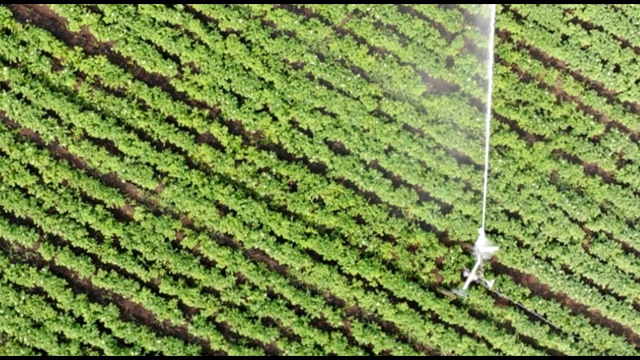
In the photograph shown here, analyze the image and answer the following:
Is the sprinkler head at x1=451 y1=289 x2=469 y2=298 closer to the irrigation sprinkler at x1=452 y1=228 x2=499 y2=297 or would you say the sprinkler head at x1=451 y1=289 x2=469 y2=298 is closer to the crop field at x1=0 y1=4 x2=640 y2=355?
the irrigation sprinkler at x1=452 y1=228 x2=499 y2=297

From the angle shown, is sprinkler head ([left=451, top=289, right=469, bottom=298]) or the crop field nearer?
the crop field

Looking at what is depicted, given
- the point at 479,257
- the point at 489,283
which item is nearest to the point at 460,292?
the point at 489,283

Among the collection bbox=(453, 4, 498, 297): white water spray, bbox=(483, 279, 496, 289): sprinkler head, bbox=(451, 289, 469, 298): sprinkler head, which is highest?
bbox=(453, 4, 498, 297): white water spray

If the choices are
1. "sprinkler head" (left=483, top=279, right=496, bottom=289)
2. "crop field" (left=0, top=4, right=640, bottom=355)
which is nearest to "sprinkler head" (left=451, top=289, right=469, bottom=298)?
"crop field" (left=0, top=4, right=640, bottom=355)

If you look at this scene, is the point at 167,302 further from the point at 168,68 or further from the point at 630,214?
the point at 630,214

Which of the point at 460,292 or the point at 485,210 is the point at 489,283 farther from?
the point at 485,210

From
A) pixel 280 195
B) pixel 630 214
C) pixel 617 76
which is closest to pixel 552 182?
pixel 630 214

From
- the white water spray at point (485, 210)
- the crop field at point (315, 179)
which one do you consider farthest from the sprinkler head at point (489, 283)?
the crop field at point (315, 179)

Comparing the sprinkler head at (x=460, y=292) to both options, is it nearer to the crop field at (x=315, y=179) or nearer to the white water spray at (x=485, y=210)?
the white water spray at (x=485, y=210)
